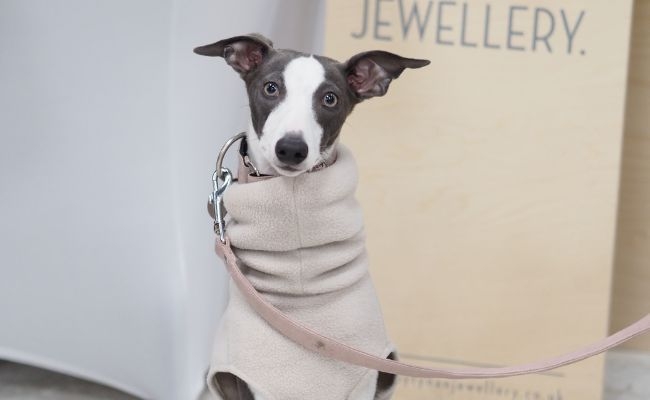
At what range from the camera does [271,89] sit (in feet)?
3.97

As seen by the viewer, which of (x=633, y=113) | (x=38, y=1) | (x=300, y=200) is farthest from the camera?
(x=633, y=113)

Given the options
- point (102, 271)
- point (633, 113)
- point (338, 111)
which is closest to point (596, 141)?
point (633, 113)

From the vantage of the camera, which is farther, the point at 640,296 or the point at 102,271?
the point at 640,296

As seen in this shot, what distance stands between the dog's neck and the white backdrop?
2.42ft

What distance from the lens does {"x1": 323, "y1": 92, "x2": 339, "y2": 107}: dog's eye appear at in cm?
121

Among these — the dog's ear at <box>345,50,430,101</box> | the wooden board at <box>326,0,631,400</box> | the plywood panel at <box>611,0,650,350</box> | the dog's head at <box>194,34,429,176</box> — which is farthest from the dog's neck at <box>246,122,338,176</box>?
the plywood panel at <box>611,0,650,350</box>

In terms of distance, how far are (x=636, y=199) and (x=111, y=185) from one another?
1201 mm

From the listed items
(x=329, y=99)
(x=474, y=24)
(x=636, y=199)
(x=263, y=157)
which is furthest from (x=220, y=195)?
(x=636, y=199)

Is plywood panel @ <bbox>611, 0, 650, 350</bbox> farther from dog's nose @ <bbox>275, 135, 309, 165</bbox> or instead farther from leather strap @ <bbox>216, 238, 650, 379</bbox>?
dog's nose @ <bbox>275, 135, 309, 165</bbox>

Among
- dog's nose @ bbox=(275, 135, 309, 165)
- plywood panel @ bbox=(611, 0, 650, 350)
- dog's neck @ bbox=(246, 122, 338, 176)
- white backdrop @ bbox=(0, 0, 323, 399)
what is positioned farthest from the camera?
plywood panel @ bbox=(611, 0, 650, 350)

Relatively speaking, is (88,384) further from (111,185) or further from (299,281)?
(299,281)

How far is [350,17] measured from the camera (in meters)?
1.94

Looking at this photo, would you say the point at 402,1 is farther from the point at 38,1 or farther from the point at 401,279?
the point at 38,1

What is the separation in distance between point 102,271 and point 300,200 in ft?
2.87
